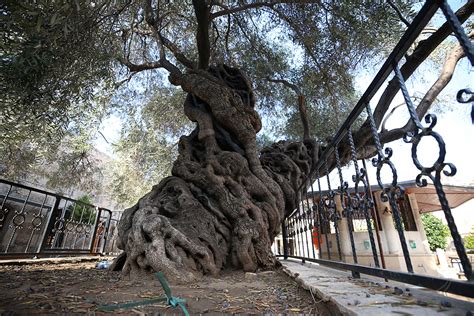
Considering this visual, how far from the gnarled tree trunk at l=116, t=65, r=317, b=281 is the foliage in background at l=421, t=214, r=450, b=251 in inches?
673

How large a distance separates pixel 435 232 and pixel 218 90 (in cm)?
2032

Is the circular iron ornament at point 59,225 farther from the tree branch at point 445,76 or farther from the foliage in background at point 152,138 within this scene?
the tree branch at point 445,76

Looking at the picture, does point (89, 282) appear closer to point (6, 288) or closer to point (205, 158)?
→ point (6, 288)

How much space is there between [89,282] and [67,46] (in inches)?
117

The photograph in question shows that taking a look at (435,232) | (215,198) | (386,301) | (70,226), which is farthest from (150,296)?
(435,232)

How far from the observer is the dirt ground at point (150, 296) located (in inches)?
60.1

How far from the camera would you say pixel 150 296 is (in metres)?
1.92

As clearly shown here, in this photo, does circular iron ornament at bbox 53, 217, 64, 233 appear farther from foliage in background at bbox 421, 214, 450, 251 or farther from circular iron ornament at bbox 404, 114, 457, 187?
foliage in background at bbox 421, 214, 450, 251

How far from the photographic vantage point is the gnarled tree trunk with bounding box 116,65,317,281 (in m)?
2.80

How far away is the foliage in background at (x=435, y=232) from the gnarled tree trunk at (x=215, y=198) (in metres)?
17.1

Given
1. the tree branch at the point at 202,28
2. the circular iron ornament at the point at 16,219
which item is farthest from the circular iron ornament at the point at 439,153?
the circular iron ornament at the point at 16,219

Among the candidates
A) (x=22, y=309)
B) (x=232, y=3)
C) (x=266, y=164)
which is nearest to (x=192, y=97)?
(x=266, y=164)

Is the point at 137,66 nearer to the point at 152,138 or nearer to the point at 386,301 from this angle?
the point at 152,138

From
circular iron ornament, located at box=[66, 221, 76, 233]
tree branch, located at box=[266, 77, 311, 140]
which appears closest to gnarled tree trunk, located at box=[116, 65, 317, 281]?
tree branch, located at box=[266, 77, 311, 140]
